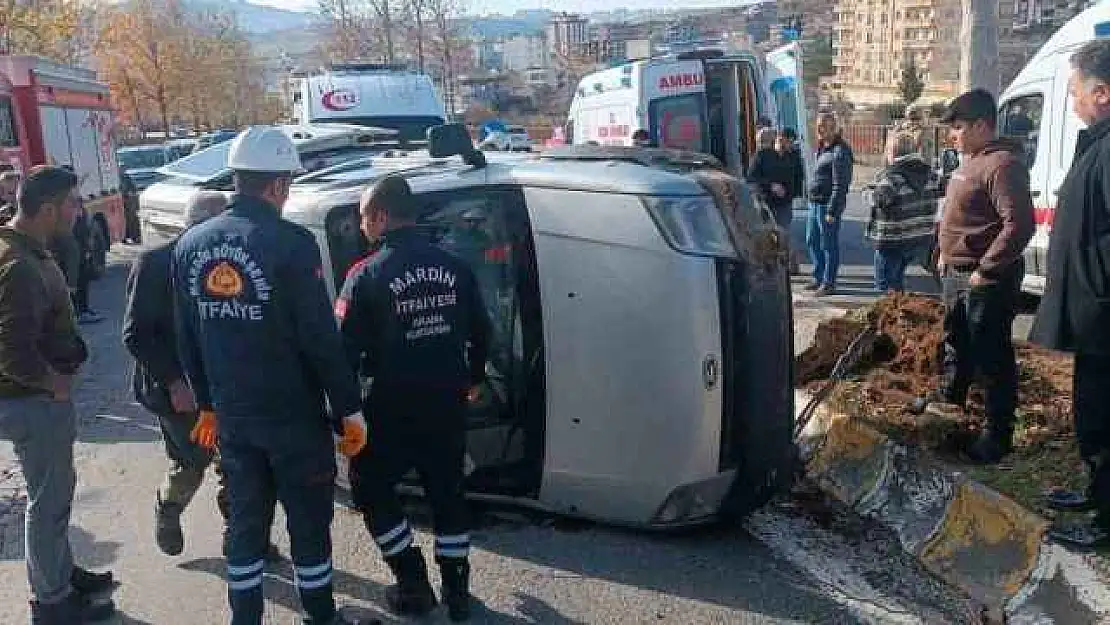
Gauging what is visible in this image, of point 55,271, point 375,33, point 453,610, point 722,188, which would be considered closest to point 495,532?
point 453,610

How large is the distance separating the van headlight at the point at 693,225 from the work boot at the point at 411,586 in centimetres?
160

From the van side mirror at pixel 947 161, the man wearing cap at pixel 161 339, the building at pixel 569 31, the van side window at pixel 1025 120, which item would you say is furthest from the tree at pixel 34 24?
the building at pixel 569 31

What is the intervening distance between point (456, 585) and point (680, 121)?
9.61m

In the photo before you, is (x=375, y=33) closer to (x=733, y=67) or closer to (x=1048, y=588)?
(x=733, y=67)

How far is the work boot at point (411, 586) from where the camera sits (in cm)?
401

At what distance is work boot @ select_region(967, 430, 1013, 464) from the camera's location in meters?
4.88

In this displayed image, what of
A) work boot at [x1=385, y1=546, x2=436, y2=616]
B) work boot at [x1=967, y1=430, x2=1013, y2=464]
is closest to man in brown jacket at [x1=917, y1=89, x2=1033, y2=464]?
work boot at [x1=967, y1=430, x2=1013, y2=464]

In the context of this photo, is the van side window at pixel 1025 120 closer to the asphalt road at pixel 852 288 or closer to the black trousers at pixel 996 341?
the asphalt road at pixel 852 288

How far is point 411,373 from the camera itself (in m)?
3.85

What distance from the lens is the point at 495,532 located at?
478 cm

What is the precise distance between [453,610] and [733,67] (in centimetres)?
986

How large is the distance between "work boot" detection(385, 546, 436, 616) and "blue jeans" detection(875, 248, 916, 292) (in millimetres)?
6082

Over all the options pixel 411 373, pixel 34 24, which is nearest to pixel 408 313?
pixel 411 373

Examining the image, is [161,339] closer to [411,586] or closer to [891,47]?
[411,586]
